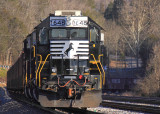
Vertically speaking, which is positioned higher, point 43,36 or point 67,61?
point 43,36

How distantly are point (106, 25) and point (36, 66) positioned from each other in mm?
60141

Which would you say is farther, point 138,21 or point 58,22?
point 138,21

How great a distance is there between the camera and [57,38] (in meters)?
12.2

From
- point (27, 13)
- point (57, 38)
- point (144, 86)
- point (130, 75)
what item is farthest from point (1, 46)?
point (57, 38)

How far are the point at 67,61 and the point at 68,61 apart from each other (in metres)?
0.04

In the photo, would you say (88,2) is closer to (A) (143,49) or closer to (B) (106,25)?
(B) (106,25)

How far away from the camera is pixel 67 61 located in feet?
40.1

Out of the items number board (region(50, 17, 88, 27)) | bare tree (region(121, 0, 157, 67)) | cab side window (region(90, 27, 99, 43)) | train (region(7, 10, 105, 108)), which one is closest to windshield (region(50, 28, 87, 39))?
train (region(7, 10, 105, 108))

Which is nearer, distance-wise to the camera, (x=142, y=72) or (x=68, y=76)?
(x=68, y=76)

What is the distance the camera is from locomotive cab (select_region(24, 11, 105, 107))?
11.8 m

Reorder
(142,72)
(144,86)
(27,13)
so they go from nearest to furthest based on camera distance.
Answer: (144,86) → (142,72) → (27,13)

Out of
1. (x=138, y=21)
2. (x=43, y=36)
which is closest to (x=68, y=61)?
(x=43, y=36)

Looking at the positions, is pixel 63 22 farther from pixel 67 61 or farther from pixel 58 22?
pixel 67 61

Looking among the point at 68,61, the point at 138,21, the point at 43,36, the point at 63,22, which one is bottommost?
the point at 68,61
